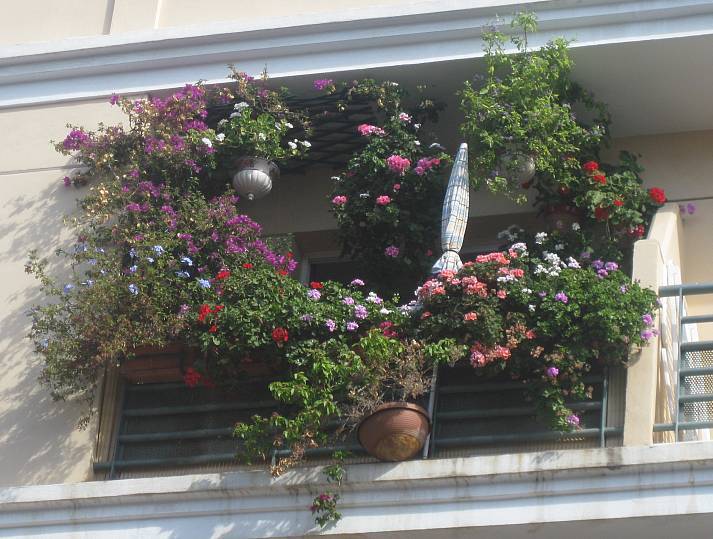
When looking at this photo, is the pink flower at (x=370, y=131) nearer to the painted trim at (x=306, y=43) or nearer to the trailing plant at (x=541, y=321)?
the painted trim at (x=306, y=43)

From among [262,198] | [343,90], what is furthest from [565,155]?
[262,198]

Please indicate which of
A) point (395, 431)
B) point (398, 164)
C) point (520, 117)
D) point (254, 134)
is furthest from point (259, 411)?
point (520, 117)

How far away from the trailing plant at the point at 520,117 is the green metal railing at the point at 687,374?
154cm

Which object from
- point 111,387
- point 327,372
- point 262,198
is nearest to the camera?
point 327,372

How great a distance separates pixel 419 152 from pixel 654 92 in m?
1.81

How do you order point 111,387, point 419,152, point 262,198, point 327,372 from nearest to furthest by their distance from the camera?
point 327,372
point 111,387
point 419,152
point 262,198

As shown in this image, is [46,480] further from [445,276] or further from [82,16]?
[82,16]

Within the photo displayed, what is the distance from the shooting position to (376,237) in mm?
11672

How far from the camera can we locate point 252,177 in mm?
11945

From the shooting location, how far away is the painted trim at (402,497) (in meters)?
9.17

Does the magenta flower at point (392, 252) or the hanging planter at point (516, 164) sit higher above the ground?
the hanging planter at point (516, 164)

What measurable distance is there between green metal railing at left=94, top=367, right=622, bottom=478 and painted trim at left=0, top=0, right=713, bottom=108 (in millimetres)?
2606

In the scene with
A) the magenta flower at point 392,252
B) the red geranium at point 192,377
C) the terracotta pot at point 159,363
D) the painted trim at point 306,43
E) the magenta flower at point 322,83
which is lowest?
the red geranium at point 192,377

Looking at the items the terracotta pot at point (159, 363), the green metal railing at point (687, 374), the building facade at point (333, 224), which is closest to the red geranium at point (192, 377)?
the terracotta pot at point (159, 363)
